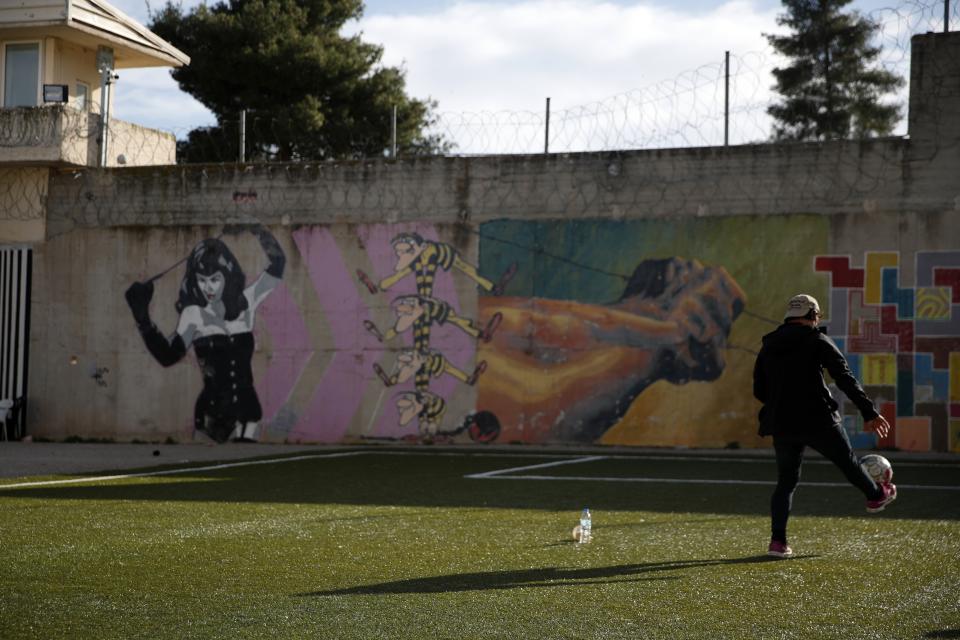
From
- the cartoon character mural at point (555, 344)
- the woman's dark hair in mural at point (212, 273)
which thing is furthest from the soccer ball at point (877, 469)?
the woman's dark hair in mural at point (212, 273)

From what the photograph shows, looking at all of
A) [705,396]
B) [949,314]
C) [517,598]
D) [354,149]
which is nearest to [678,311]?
[705,396]

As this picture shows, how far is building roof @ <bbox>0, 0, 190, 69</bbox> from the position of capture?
23984 mm

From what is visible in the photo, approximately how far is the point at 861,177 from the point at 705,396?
4.19m

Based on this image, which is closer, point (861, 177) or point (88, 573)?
point (88, 573)

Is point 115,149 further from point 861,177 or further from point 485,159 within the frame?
point 861,177

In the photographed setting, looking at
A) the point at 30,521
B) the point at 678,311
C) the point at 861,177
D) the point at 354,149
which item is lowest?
the point at 30,521

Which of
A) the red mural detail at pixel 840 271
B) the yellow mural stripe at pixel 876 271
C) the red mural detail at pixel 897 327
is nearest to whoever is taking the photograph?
the red mural detail at pixel 897 327

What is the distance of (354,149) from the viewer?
40750 mm

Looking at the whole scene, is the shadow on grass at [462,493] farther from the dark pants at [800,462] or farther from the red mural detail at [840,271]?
the red mural detail at [840,271]

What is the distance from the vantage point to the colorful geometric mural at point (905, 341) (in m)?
18.7

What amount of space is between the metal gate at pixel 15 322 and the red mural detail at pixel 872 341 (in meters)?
15.1

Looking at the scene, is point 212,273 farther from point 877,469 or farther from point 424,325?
point 877,469

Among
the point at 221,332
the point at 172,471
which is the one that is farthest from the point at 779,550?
the point at 221,332

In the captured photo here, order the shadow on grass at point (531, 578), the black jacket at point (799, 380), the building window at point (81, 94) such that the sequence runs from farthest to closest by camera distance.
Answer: the building window at point (81, 94)
the black jacket at point (799, 380)
the shadow on grass at point (531, 578)
